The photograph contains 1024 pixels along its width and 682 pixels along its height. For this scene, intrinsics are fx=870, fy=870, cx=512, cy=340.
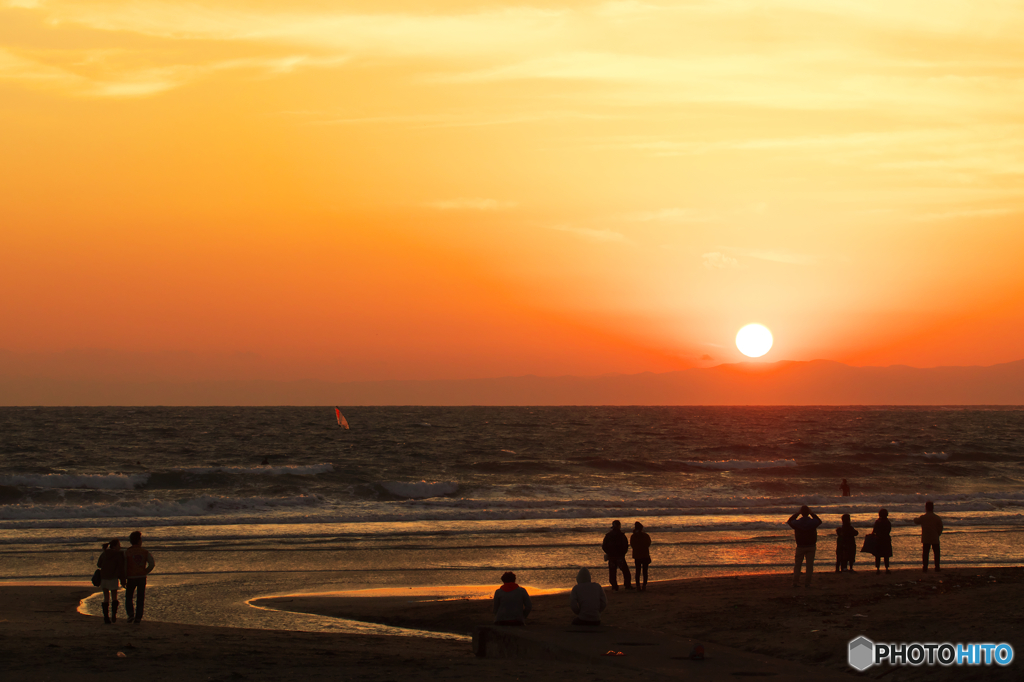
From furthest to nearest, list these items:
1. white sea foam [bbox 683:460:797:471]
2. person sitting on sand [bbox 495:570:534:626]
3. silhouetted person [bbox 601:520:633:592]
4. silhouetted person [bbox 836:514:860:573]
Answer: white sea foam [bbox 683:460:797:471], silhouetted person [bbox 836:514:860:573], silhouetted person [bbox 601:520:633:592], person sitting on sand [bbox 495:570:534:626]

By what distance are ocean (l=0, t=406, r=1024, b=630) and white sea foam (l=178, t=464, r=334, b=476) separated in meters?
0.29

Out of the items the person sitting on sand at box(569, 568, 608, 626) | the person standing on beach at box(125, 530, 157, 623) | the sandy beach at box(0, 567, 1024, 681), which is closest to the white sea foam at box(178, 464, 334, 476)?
the sandy beach at box(0, 567, 1024, 681)

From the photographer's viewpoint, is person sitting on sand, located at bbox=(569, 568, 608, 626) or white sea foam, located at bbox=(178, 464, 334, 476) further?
white sea foam, located at bbox=(178, 464, 334, 476)

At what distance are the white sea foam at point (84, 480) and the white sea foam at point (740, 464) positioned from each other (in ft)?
126

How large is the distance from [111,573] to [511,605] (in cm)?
709

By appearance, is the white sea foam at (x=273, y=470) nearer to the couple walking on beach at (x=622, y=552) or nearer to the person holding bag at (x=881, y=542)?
the couple walking on beach at (x=622, y=552)

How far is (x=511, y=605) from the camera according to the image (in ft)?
Answer: 43.6

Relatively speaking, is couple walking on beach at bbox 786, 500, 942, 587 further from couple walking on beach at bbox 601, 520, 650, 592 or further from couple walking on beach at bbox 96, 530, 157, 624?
couple walking on beach at bbox 96, 530, 157, 624

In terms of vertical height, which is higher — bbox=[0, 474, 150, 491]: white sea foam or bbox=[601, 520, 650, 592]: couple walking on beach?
bbox=[0, 474, 150, 491]: white sea foam

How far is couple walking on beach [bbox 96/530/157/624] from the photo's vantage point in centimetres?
1496

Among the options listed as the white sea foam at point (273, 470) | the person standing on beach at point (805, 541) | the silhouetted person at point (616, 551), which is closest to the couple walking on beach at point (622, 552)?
the silhouetted person at point (616, 551)

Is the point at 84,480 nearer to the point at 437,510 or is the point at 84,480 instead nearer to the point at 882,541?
the point at 437,510

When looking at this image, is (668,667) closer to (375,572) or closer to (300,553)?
(375,572)

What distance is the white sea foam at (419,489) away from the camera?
153 feet
